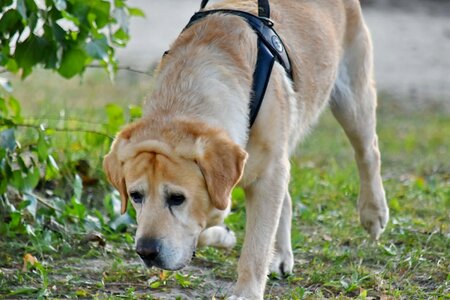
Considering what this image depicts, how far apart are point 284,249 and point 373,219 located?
0.75 meters

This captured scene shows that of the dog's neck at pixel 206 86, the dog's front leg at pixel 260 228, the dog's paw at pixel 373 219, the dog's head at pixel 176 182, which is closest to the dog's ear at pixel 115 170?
the dog's head at pixel 176 182

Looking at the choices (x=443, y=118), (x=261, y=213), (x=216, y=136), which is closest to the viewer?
(x=216, y=136)

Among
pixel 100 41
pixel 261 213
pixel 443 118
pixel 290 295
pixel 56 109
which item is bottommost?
pixel 443 118

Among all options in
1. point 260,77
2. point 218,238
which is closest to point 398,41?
point 218,238

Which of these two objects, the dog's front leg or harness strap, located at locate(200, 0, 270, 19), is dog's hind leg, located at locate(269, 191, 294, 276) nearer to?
the dog's front leg

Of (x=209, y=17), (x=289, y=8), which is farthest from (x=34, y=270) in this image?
Result: (x=289, y=8)

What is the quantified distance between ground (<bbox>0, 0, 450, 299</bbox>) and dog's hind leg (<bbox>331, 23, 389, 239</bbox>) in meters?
0.24

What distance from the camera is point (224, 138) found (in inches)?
170

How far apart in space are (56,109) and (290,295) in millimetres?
3998

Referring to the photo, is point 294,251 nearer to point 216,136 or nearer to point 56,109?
point 216,136

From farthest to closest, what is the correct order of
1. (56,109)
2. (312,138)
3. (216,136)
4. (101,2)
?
(312,138)
(56,109)
(101,2)
(216,136)

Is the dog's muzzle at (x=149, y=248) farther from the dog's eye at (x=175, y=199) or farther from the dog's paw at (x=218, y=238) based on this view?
the dog's paw at (x=218, y=238)

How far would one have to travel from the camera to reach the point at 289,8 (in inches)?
216

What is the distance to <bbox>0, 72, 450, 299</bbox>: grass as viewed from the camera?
4.94 m
